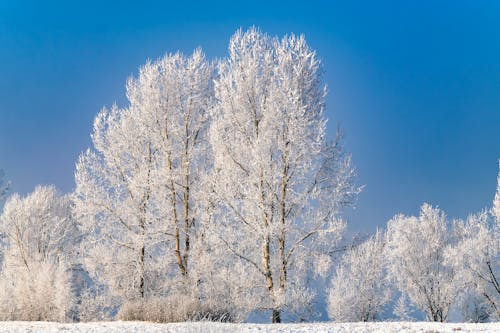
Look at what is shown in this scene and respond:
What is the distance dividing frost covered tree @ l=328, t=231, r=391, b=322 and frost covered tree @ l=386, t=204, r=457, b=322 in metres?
2.13

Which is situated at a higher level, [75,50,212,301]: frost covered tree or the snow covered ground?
[75,50,212,301]: frost covered tree

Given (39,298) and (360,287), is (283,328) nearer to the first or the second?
(39,298)

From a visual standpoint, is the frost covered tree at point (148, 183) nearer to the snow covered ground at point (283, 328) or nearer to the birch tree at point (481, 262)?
the snow covered ground at point (283, 328)

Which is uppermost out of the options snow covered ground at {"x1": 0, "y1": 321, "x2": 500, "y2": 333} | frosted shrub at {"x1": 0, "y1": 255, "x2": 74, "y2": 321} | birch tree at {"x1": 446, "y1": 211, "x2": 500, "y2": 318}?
birch tree at {"x1": 446, "y1": 211, "x2": 500, "y2": 318}

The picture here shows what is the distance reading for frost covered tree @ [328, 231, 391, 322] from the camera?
25531mm

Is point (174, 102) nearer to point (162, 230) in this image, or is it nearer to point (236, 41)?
point (236, 41)

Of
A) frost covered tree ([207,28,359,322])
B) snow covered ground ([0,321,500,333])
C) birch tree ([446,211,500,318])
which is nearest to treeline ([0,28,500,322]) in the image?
frost covered tree ([207,28,359,322])

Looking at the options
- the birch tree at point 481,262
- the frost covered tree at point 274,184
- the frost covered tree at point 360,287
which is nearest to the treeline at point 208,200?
the frost covered tree at point 274,184

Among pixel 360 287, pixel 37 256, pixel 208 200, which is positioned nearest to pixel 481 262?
pixel 360 287

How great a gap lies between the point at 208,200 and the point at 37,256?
34.2ft

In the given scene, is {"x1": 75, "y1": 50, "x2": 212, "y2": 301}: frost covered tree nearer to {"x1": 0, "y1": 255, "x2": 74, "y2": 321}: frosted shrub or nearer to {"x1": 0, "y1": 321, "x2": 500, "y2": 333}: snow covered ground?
{"x1": 0, "y1": 255, "x2": 74, "y2": 321}: frosted shrub

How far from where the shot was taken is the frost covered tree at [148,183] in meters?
16.6

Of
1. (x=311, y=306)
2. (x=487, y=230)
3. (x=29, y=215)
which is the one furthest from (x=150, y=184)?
(x=487, y=230)

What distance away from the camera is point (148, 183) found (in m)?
16.6
